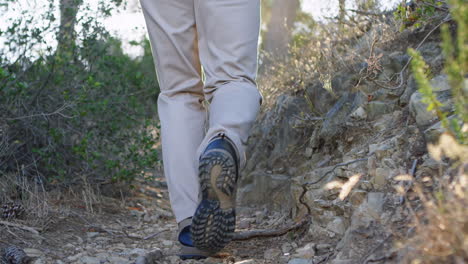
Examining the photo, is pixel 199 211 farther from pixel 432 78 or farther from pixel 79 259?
pixel 432 78

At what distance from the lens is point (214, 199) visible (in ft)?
6.26

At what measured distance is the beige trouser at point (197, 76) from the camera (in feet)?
6.97

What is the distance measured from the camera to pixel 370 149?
8.16ft

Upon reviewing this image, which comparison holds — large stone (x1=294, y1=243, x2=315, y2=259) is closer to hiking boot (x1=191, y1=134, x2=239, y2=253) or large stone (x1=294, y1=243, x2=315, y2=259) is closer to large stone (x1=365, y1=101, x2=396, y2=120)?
hiking boot (x1=191, y1=134, x2=239, y2=253)

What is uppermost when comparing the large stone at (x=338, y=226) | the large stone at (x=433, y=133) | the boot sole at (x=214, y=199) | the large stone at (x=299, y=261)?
the large stone at (x=433, y=133)

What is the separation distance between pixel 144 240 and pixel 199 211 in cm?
123

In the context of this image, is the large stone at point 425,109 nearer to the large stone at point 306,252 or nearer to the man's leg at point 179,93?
the large stone at point 306,252

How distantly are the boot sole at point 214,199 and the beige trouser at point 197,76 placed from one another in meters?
0.16

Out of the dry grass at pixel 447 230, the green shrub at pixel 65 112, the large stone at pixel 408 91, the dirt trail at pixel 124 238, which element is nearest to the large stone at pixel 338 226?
the dirt trail at pixel 124 238

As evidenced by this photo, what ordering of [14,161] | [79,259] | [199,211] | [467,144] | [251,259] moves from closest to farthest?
[467,144], [199,211], [251,259], [79,259], [14,161]

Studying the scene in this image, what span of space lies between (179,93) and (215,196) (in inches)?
24.6

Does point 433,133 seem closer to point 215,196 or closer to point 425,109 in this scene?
point 425,109

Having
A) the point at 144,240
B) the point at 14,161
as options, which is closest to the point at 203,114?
the point at 144,240

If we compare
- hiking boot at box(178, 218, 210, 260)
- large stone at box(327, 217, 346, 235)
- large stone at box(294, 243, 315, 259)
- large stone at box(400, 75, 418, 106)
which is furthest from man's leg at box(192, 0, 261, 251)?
large stone at box(400, 75, 418, 106)
